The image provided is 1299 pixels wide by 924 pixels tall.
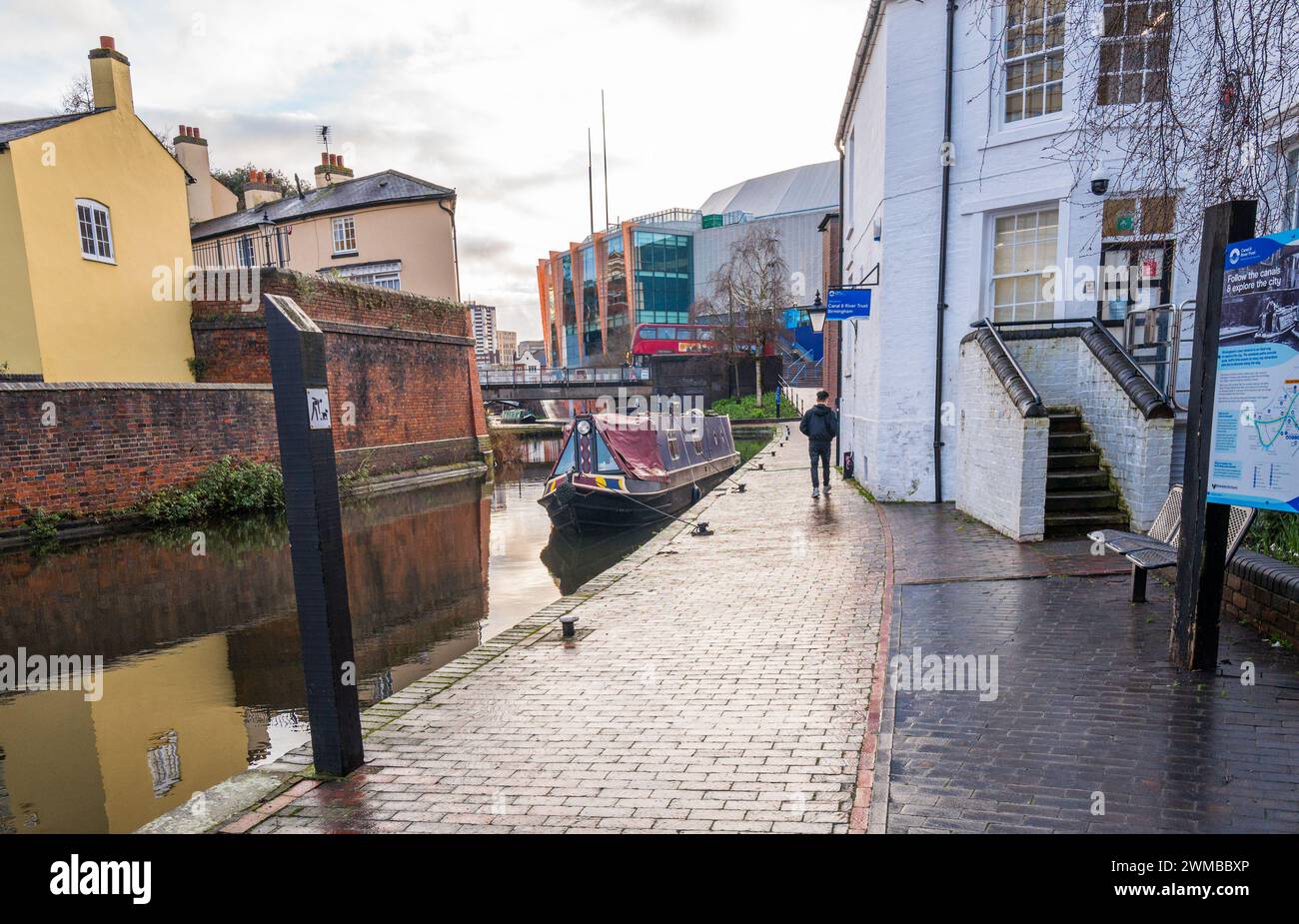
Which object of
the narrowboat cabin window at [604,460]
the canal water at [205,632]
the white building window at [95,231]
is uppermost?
the white building window at [95,231]

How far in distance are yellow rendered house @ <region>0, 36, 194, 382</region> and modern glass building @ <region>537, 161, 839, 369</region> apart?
45977 mm

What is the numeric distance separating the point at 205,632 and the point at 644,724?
6.48 meters

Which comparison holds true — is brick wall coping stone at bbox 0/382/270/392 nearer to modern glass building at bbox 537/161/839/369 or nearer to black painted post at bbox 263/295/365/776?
black painted post at bbox 263/295/365/776

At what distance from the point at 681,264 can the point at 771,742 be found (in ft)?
220

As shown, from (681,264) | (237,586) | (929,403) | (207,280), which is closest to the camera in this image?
(237,586)

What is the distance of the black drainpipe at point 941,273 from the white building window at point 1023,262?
2.45 ft

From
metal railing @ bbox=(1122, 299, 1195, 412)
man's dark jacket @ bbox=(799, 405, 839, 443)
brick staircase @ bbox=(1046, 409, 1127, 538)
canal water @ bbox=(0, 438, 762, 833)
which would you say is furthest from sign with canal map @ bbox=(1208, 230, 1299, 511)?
man's dark jacket @ bbox=(799, 405, 839, 443)

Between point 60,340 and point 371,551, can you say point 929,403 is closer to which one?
point 371,551

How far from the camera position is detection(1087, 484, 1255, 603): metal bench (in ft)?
17.5

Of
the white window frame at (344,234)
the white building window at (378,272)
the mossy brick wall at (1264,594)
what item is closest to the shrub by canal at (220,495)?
the white building window at (378,272)

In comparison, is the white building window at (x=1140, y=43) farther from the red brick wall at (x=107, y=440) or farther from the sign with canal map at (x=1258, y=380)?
the red brick wall at (x=107, y=440)

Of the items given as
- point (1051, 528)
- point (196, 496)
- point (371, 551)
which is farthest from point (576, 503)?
point (1051, 528)

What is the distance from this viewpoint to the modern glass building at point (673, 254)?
62.8 m

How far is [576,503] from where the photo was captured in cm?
1507
